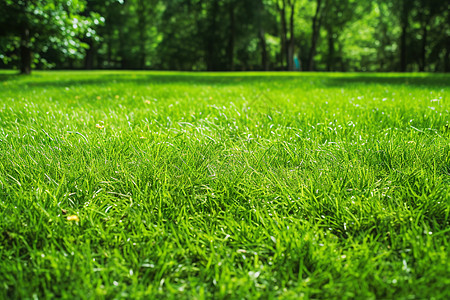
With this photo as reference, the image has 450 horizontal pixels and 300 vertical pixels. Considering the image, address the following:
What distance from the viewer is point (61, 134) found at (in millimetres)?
2951

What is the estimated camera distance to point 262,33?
39.2 m

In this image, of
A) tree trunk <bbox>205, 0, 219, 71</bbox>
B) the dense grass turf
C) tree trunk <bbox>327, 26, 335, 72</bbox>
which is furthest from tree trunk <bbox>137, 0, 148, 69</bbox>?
the dense grass turf

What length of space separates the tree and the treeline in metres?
17.8

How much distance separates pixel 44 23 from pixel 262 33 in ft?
104

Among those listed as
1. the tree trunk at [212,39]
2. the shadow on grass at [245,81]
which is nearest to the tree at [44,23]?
the shadow on grass at [245,81]

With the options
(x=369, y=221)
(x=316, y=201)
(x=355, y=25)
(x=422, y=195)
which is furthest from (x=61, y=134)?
(x=355, y=25)

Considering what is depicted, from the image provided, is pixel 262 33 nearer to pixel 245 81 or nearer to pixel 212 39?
pixel 212 39

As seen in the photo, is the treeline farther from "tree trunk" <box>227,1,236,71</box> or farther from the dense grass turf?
the dense grass turf

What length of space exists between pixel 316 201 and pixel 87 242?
45.3 inches

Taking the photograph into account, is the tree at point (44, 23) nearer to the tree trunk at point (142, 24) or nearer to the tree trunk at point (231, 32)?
the tree trunk at point (231, 32)

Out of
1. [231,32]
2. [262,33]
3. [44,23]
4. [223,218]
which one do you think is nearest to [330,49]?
[262,33]

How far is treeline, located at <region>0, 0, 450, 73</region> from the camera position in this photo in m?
34.5

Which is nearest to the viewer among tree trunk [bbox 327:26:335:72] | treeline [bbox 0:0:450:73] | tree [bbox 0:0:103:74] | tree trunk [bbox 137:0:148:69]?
tree [bbox 0:0:103:74]

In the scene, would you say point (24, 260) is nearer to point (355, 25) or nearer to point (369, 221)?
point (369, 221)
